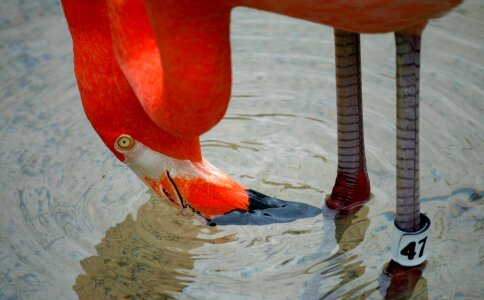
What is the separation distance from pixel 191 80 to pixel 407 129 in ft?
1.52

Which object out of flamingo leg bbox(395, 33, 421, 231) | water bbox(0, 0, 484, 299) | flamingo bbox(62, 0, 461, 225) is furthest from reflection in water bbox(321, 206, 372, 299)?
flamingo leg bbox(395, 33, 421, 231)

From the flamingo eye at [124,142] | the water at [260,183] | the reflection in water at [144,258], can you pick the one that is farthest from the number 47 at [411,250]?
the flamingo eye at [124,142]

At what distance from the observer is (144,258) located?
2043mm

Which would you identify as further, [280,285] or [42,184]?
[42,184]

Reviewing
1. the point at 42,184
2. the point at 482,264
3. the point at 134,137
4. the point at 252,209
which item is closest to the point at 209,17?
the point at 134,137

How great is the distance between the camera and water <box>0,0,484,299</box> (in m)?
1.96

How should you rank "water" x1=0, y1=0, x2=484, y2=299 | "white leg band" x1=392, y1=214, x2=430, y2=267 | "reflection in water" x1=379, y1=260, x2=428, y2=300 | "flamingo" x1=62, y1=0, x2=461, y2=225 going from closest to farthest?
"flamingo" x1=62, y1=0, x2=461, y2=225, "white leg band" x1=392, y1=214, x2=430, y2=267, "reflection in water" x1=379, y1=260, x2=428, y2=300, "water" x1=0, y1=0, x2=484, y2=299

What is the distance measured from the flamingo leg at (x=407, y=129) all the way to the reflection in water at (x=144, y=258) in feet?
1.82

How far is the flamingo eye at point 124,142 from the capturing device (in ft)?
5.67

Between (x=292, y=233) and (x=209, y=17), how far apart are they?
32.7 inches

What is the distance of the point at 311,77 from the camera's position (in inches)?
108

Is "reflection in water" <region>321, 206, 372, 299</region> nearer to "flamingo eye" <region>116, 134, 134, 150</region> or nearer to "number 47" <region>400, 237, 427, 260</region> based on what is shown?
"number 47" <region>400, 237, 427, 260</region>

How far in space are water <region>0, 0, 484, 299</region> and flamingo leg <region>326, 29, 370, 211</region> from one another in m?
0.07

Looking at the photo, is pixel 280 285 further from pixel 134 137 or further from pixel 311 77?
pixel 311 77
